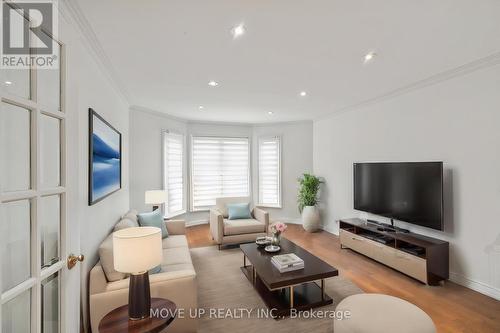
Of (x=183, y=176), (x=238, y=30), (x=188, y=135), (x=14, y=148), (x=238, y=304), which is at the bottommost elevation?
(x=238, y=304)

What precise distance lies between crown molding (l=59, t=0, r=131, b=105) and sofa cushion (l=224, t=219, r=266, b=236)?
111 inches

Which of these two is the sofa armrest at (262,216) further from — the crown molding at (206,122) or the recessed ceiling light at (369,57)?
the recessed ceiling light at (369,57)

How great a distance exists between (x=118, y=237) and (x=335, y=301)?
2.30 meters

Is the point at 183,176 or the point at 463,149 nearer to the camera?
the point at 463,149

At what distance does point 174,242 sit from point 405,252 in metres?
3.11

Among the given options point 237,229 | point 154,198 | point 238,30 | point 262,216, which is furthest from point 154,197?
point 238,30

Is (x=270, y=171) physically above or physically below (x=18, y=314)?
above

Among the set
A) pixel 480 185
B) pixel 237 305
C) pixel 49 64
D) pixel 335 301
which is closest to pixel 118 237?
pixel 49 64

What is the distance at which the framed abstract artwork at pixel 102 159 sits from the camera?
7.40 feet

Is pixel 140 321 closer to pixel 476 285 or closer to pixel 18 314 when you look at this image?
pixel 18 314

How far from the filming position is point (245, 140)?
6.45 metres

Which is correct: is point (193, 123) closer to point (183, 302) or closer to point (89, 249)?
point (89, 249)

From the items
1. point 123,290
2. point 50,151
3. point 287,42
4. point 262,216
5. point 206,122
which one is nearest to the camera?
point 50,151

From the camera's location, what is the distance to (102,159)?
2604mm
